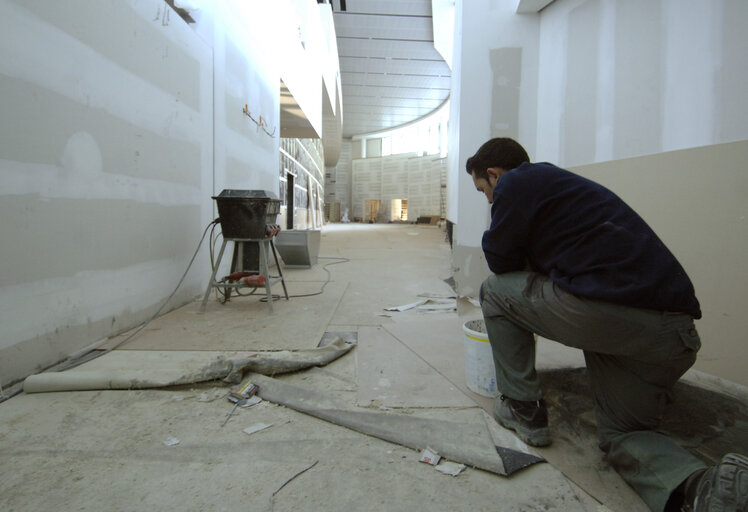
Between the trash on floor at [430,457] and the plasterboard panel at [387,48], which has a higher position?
the plasterboard panel at [387,48]

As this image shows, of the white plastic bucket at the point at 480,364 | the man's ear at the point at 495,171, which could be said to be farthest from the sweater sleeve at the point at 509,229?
the white plastic bucket at the point at 480,364

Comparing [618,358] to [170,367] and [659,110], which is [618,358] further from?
[170,367]

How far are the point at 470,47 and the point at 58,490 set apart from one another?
3949 millimetres

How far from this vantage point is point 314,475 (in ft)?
4.26

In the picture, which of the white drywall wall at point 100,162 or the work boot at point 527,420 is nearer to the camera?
the work boot at point 527,420

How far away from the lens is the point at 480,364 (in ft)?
5.99

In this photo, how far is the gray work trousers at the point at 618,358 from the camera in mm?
1223

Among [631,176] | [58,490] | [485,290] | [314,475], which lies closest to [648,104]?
[631,176]

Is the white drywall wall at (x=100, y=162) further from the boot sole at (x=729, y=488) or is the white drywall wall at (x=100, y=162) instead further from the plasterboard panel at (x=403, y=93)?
the plasterboard panel at (x=403, y=93)

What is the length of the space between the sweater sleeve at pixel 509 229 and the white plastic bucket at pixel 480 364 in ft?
1.34

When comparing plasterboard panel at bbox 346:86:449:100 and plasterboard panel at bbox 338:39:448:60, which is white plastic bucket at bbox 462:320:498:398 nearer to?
plasterboard panel at bbox 338:39:448:60

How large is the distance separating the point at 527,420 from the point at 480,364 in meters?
0.34

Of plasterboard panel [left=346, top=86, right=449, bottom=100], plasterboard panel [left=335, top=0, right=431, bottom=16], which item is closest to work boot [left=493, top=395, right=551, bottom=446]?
plasterboard panel [left=335, top=0, right=431, bottom=16]

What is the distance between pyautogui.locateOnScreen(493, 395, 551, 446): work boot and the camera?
4.84 ft
